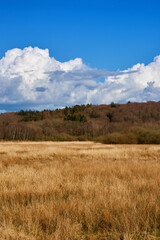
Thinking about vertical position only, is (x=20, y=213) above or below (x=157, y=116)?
below

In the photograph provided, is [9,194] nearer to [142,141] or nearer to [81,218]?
[81,218]

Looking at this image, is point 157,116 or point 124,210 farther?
point 157,116

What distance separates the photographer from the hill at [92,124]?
66.3m

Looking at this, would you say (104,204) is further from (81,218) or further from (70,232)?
(70,232)

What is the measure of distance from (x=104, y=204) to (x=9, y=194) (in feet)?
8.90

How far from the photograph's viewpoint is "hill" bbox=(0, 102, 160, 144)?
66312 mm

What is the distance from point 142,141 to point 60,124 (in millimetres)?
66506

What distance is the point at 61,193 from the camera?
266 inches

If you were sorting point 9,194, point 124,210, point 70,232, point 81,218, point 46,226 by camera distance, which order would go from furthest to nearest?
point 9,194
point 124,210
point 81,218
point 46,226
point 70,232

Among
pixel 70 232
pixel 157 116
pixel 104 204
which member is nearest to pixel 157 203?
pixel 104 204

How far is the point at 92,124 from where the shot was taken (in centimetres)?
10894

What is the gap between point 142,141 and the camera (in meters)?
61.0

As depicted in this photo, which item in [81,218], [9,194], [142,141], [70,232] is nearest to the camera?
[70,232]

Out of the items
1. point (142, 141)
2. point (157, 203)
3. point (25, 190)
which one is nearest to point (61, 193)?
point (25, 190)
